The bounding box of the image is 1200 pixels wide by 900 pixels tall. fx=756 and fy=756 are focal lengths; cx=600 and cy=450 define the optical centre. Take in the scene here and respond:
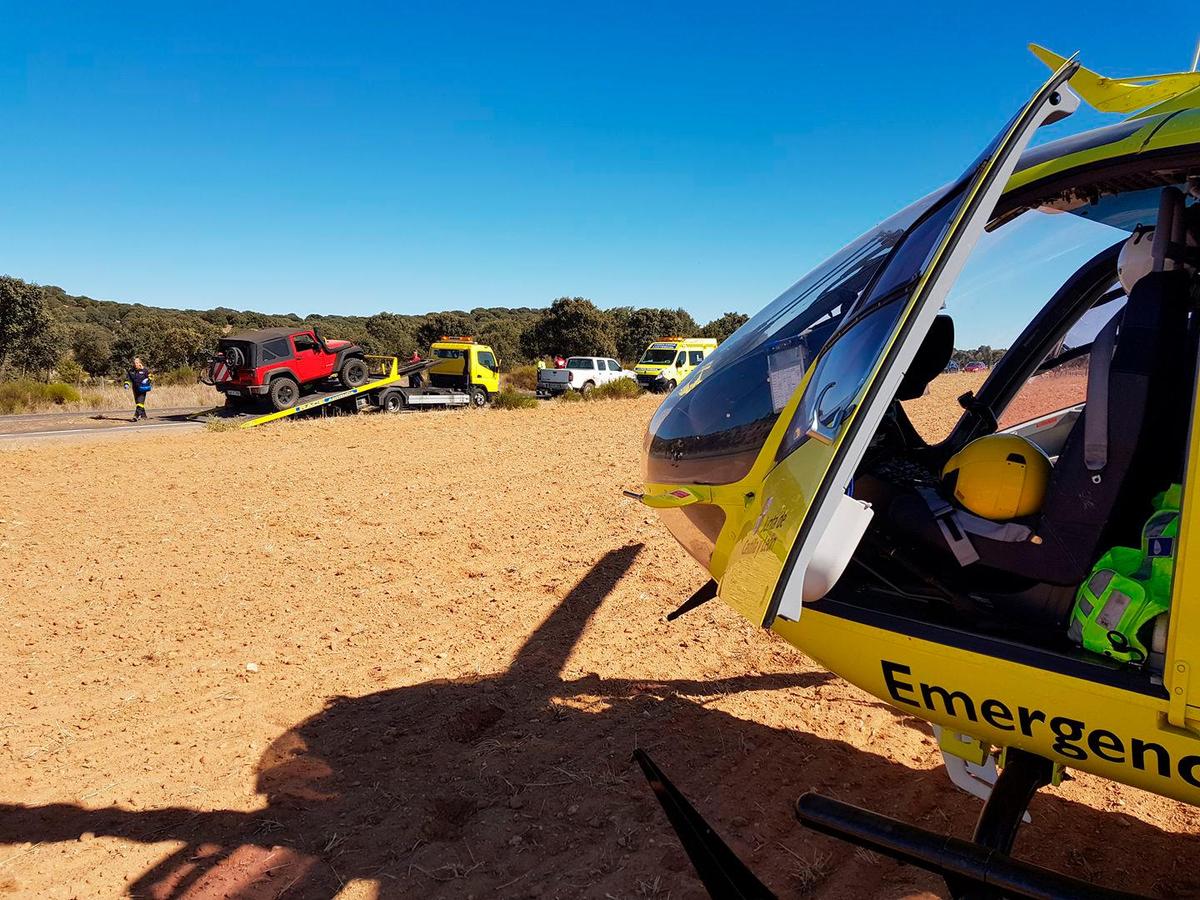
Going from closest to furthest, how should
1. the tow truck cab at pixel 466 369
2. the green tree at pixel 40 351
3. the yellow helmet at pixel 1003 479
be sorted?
the yellow helmet at pixel 1003 479 → the tow truck cab at pixel 466 369 → the green tree at pixel 40 351

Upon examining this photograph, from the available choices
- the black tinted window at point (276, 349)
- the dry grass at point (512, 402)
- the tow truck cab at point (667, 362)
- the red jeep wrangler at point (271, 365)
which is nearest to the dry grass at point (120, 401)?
the red jeep wrangler at point (271, 365)

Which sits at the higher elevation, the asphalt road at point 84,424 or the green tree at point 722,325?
the green tree at point 722,325

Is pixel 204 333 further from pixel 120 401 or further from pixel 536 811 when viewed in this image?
pixel 536 811

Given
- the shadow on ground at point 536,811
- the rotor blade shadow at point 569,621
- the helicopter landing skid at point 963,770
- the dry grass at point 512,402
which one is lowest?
the shadow on ground at point 536,811

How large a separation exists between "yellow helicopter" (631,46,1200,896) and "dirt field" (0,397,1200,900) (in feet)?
2.24

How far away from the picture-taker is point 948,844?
202 cm

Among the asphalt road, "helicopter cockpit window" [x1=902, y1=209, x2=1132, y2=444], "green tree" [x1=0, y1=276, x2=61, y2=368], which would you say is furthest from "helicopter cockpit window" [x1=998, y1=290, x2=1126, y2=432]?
"green tree" [x1=0, y1=276, x2=61, y2=368]

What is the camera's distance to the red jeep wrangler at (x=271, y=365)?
19266mm

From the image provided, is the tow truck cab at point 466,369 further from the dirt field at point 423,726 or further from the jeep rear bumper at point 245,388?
A: the dirt field at point 423,726

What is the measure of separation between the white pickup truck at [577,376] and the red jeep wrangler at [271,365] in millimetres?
9909

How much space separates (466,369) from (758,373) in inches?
835

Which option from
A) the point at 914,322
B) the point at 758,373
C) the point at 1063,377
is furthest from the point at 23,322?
the point at 914,322

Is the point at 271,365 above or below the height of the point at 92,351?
below

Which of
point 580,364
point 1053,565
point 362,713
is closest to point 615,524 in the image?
point 362,713
